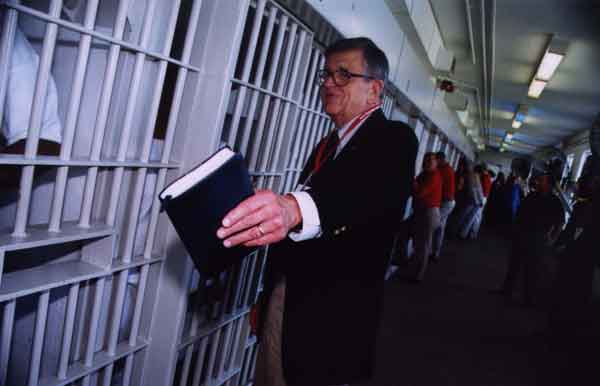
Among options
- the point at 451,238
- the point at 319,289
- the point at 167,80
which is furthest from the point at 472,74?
the point at 319,289

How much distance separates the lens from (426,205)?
5340 mm

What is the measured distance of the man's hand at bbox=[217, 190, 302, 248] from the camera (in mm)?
896

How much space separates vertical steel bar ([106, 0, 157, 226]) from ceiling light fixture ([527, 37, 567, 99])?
19.7 ft

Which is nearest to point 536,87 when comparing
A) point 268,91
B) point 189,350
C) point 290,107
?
point 290,107

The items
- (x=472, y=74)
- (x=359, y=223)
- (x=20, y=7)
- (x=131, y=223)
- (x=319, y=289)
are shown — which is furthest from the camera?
(x=472, y=74)

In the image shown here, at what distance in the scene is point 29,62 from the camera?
46.4 inches

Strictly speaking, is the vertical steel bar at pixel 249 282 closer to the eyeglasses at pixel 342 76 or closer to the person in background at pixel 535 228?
the eyeglasses at pixel 342 76

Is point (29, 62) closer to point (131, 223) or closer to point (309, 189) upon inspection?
point (131, 223)

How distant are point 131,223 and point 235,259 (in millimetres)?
645

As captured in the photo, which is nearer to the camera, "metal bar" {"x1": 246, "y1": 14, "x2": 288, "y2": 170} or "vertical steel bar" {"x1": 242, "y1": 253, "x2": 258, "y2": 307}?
"metal bar" {"x1": 246, "y1": 14, "x2": 288, "y2": 170}

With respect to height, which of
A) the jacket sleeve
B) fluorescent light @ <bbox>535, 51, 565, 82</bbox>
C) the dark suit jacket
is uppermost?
fluorescent light @ <bbox>535, 51, 565, 82</bbox>

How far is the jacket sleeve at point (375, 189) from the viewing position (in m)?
1.03

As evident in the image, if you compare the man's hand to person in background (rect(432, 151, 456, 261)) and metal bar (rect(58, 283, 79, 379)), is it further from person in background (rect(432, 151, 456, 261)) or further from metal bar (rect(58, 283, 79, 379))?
person in background (rect(432, 151, 456, 261))

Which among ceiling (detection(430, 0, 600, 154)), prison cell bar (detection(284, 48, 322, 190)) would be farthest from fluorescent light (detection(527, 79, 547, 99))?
prison cell bar (detection(284, 48, 322, 190))
